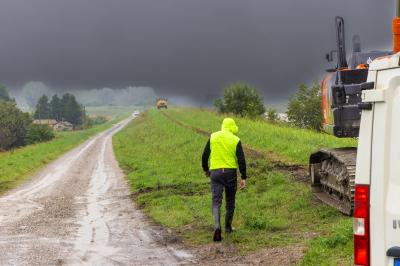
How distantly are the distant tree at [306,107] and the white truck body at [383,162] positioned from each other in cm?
9235

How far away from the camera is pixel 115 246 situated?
10320 mm

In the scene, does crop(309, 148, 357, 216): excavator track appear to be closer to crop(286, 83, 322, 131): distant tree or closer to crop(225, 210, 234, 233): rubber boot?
crop(225, 210, 234, 233): rubber boot

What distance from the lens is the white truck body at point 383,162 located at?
13.7ft

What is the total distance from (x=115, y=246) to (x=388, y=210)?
6929 mm

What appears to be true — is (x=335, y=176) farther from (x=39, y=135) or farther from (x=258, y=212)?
(x=39, y=135)

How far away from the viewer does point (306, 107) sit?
3873 inches

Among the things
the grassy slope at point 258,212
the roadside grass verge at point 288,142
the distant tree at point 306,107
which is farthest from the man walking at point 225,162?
the distant tree at point 306,107

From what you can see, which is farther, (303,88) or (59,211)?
(303,88)

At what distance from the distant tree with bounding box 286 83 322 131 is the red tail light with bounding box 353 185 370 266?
9228 cm

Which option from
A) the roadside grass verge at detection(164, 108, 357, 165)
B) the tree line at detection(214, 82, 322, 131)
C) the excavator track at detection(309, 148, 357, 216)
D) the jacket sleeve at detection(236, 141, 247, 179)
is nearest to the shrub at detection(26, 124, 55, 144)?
the tree line at detection(214, 82, 322, 131)

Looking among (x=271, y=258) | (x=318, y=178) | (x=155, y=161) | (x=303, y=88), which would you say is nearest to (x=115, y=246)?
(x=271, y=258)

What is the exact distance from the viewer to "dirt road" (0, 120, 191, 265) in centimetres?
938

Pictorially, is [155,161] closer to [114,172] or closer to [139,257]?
[114,172]

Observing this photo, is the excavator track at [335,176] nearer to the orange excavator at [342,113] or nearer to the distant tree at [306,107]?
the orange excavator at [342,113]
